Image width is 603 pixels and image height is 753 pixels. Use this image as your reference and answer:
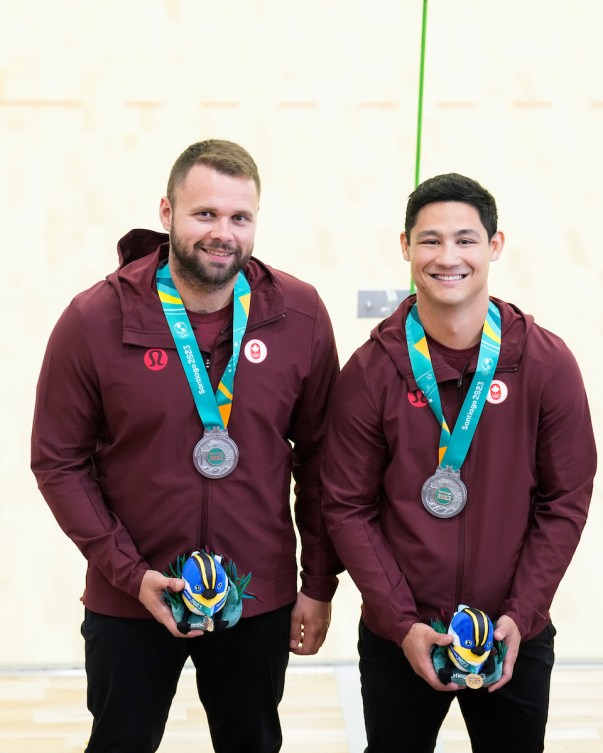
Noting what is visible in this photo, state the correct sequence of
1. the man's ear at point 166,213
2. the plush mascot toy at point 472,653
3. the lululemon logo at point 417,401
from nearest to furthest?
the plush mascot toy at point 472,653 → the lululemon logo at point 417,401 → the man's ear at point 166,213

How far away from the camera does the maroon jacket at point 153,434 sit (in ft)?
7.80

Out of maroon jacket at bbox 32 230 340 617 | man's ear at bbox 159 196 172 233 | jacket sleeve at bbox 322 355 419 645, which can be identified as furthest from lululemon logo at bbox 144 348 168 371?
jacket sleeve at bbox 322 355 419 645

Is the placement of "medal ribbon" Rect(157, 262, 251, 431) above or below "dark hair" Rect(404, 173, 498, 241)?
below

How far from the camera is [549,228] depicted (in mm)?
3766

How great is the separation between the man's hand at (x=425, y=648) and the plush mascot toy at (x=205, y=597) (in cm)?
39

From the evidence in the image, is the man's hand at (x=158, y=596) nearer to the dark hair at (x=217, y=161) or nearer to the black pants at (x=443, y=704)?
the black pants at (x=443, y=704)

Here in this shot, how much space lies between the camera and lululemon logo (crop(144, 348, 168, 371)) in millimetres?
2391

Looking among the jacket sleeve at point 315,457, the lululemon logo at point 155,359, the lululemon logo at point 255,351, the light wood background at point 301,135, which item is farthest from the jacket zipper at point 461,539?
the light wood background at point 301,135

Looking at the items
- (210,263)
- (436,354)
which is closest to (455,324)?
(436,354)

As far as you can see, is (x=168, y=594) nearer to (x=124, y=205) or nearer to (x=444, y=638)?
(x=444, y=638)

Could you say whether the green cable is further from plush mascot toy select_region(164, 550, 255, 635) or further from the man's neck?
plush mascot toy select_region(164, 550, 255, 635)

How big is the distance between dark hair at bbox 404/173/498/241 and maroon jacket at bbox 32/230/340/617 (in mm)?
377

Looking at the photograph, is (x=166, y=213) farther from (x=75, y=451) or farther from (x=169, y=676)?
(x=169, y=676)

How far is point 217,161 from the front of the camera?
236cm
